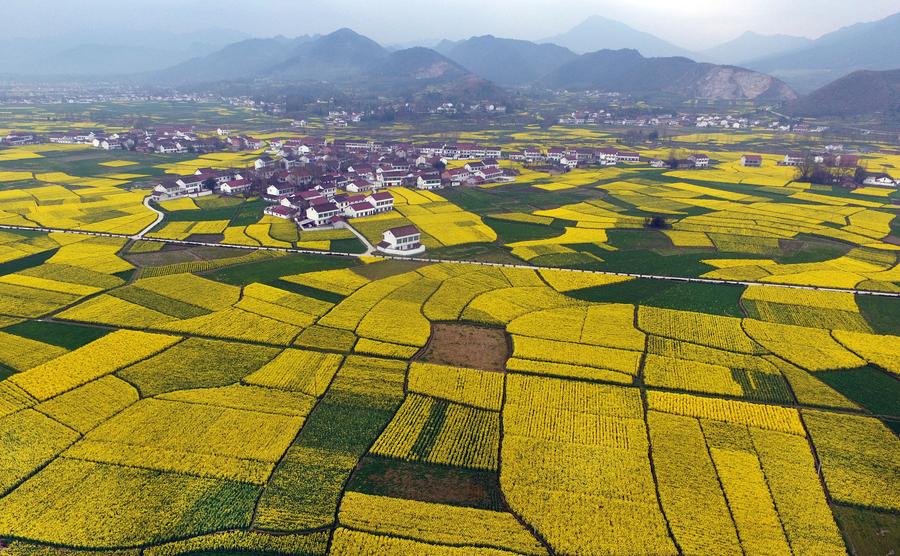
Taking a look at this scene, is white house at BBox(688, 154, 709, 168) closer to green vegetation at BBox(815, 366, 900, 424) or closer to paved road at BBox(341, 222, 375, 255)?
paved road at BBox(341, 222, 375, 255)

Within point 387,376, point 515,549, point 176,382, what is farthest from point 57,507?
point 515,549

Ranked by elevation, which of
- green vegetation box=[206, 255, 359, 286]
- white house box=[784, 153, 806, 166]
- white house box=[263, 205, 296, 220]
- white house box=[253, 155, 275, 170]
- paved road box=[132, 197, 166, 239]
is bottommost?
green vegetation box=[206, 255, 359, 286]

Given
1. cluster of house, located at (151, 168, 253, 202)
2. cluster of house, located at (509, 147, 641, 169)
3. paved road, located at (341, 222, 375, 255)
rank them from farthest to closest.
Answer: cluster of house, located at (509, 147, 641, 169) → cluster of house, located at (151, 168, 253, 202) → paved road, located at (341, 222, 375, 255)

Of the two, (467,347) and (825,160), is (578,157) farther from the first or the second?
(467,347)

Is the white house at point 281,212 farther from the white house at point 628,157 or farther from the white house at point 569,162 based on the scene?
the white house at point 628,157

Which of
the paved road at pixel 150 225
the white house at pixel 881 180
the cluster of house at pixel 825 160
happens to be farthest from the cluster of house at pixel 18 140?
the white house at pixel 881 180

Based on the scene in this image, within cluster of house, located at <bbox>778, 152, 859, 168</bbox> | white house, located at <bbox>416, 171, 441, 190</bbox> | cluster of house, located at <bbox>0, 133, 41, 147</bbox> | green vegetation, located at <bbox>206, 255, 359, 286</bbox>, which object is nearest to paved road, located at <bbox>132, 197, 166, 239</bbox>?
green vegetation, located at <bbox>206, 255, 359, 286</bbox>
